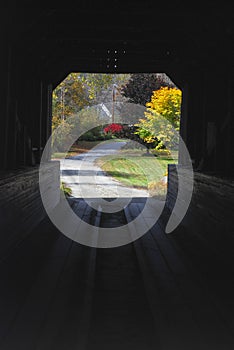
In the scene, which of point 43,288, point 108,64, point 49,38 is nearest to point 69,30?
point 49,38

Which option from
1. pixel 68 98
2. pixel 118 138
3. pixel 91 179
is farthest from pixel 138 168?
pixel 118 138

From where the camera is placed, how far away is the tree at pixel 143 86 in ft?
148

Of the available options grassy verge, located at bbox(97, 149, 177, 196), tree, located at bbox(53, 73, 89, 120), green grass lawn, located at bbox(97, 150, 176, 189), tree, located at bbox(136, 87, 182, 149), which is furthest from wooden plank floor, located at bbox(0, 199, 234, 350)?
tree, located at bbox(53, 73, 89, 120)

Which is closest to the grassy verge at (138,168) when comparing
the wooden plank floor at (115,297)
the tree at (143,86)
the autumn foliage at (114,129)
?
the autumn foliage at (114,129)

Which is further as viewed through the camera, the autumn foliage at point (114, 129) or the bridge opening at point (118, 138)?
the autumn foliage at point (114, 129)

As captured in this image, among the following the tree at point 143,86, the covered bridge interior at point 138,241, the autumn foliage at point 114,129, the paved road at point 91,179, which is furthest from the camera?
the autumn foliage at point 114,129

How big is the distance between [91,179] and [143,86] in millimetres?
18385

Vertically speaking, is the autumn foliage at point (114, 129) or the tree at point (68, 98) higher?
the tree at point (68, 98)

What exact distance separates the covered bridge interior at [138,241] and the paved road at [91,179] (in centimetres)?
715

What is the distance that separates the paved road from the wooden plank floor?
1290cm

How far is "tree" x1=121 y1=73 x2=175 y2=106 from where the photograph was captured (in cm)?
4522

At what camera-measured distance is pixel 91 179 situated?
3000 centimetres

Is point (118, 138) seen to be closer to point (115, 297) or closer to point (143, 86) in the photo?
point (143, 86)

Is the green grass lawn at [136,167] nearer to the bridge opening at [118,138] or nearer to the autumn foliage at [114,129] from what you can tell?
the bridge opening at [118,138]
